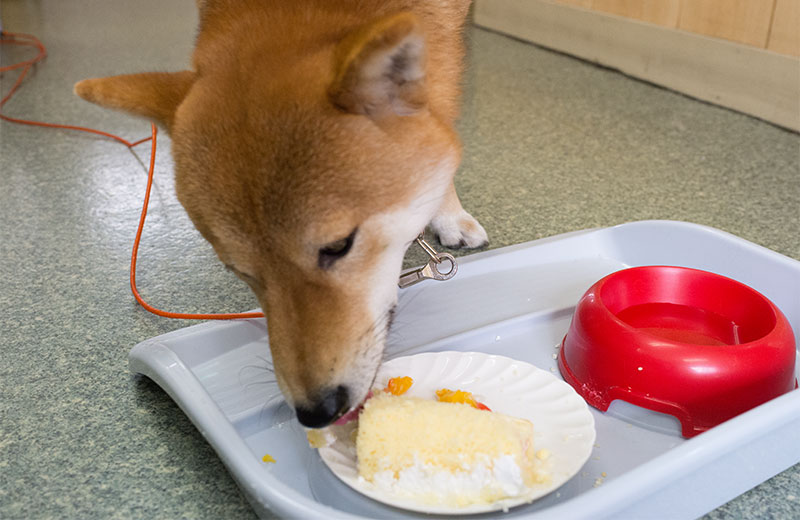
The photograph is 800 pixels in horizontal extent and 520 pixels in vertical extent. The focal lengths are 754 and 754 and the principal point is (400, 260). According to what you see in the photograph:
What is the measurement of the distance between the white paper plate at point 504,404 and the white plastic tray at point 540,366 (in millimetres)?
27

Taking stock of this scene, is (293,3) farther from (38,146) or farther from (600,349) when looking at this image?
(38,146)

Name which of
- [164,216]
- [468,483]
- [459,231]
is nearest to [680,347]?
[468,483]

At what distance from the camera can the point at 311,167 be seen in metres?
0.86

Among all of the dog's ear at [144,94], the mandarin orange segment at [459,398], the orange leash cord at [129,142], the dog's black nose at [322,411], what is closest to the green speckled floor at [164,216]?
the orange leash cord at [129,142]

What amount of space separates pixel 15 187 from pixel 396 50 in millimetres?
1507

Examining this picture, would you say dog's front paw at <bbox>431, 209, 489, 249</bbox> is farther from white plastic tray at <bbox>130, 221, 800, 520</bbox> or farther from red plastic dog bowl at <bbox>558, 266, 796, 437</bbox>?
red plastic dog bowl at <bbox>558, 266, 796, 437</bbox>

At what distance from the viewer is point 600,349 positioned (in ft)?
3.43

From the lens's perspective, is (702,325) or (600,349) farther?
(702,325)

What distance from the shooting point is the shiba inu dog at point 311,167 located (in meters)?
0.85

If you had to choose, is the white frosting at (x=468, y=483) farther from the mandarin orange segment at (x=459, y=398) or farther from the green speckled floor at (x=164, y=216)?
the green speckled floor at (x=164, y=216)

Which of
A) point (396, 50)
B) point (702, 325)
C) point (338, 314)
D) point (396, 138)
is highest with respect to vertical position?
point (396, 50)

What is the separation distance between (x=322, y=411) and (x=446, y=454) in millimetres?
148

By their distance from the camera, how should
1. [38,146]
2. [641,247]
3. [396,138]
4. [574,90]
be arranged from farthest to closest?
[574,90], [38,146], [641,247], [396,138]

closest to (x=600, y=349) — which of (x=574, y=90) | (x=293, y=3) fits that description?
(x=293, y=3)
